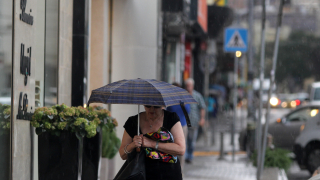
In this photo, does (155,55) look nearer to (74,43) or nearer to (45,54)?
(74,43)

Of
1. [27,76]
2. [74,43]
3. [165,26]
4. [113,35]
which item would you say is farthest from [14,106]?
[165,26]

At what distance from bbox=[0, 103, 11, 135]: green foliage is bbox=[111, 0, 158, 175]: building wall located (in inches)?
179

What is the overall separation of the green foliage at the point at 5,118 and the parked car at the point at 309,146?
7.40 metres

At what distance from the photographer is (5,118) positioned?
5.62m

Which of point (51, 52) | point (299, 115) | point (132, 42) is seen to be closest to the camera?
point (51, 52)

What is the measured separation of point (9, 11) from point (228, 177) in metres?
6.43

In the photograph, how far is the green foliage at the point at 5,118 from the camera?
552 cm

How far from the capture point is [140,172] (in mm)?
4387

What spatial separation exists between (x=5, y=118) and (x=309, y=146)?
7738 mm

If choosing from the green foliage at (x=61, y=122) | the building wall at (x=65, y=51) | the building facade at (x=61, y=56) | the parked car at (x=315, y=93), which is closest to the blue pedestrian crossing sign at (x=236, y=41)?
the building facade at (x=61, y=56)

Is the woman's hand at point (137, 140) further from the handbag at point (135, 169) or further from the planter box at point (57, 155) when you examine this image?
the planter box at point (57, 155)

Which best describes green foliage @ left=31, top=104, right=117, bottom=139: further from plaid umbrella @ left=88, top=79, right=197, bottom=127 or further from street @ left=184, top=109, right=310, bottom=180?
street @ left=184, top=109, right=310, bottom=180

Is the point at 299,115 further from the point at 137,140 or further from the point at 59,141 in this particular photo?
the point at 137,140

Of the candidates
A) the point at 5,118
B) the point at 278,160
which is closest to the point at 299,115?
the point at 278,160
